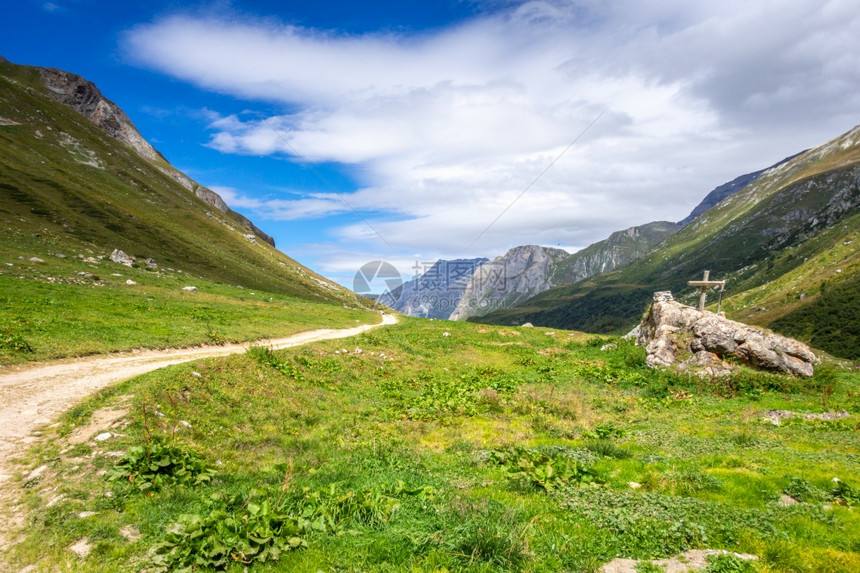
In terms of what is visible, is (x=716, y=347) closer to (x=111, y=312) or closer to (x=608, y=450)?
(x=608, y=450)

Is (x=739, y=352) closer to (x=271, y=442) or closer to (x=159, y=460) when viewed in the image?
(x=271, y=442)

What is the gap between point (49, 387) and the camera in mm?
13750

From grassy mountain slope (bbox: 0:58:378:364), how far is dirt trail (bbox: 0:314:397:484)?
144 cm

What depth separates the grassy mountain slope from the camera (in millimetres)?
23016

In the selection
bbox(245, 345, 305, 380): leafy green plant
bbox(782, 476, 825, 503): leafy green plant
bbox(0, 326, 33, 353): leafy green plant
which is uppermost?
bbox(0, 326, 33, 353): leafy green plant

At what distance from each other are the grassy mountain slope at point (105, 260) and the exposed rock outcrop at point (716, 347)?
103 feet

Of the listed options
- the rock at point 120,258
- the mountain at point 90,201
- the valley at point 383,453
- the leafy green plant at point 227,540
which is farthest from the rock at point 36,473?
the rock at point 120,258

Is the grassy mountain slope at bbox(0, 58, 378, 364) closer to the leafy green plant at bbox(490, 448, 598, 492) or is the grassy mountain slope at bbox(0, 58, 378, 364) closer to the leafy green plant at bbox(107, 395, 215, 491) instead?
the leafy green plant at bbox(107, 395, 215, 491)

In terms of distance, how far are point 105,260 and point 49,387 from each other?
4418cm

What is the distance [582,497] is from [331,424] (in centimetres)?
962

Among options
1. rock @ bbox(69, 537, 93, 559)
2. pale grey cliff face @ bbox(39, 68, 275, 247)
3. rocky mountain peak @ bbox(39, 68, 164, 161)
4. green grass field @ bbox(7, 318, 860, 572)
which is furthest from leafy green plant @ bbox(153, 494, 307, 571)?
rocky mountain peak @ bbox(39, 68, 164, 161)

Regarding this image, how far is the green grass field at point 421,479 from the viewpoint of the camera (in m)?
6.85

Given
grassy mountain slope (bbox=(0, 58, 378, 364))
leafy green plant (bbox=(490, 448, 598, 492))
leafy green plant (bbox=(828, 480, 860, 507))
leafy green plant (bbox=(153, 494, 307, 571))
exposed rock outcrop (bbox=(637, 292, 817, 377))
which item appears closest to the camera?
leafy green plant (bbox=(153, 494, 307, 571))

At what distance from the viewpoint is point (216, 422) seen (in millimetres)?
13180
